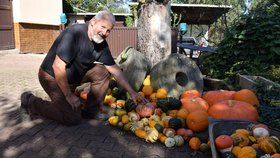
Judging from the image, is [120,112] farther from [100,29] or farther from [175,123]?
[100,29]

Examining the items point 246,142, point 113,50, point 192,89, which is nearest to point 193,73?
point 192,89

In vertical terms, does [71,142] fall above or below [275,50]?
below

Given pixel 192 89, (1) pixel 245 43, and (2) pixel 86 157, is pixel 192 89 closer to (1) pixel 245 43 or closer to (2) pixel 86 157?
(1) pixel 245 43

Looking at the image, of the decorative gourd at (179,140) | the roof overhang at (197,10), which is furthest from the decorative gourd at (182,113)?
the roof overhang at (197,10)

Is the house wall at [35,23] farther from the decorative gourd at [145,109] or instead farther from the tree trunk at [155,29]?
the decorative gourd at [145,109]

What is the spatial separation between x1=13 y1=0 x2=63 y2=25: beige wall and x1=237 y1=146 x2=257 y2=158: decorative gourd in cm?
1365

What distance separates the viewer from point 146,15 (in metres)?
5.61

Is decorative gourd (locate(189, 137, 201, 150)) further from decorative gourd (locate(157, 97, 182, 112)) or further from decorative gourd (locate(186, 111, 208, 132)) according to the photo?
decorative gourd (locate(157, 97, 182, 112))

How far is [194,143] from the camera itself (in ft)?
10.5

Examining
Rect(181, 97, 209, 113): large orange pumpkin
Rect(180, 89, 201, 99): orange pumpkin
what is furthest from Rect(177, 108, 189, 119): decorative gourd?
Rect(180, 89, 201, 99): orange pumpkin

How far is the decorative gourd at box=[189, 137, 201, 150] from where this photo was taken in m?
3.18

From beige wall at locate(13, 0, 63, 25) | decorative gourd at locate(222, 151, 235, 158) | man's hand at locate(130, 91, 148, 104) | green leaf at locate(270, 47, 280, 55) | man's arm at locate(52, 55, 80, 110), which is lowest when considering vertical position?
decorative gourd at locate(222, 151, 235, 158)

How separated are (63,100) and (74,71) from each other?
395mm

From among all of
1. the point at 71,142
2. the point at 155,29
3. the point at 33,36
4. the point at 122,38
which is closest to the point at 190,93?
the point at 155,29
